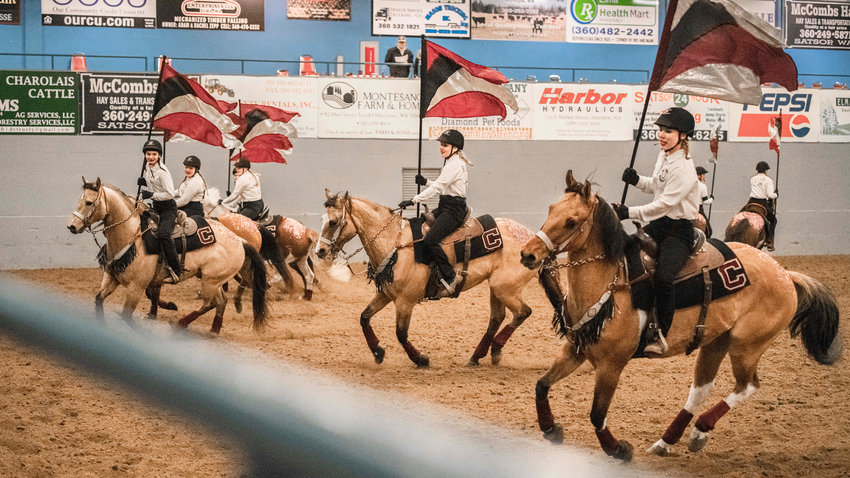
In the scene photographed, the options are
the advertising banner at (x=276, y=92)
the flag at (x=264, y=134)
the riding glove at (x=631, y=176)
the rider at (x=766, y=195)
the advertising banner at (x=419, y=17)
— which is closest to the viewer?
the riding glove at (x=631, y=176)

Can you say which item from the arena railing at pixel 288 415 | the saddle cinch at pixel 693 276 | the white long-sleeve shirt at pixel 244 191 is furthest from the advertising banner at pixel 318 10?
the arena railing at pixel 288 415

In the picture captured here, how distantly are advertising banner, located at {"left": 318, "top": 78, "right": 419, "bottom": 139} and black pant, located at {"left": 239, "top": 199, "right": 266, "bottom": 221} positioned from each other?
4.22 m

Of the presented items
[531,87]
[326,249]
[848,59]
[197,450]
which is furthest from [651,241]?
[848,59]

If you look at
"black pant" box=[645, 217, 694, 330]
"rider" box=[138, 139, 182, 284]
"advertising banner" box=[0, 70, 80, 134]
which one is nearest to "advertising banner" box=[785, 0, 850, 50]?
"advertising banner" box=[0, 70, 80, 134]

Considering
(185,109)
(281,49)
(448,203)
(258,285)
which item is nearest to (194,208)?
(185,109)

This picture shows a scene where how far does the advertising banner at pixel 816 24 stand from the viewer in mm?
22344

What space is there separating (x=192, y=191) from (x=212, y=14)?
9.25m

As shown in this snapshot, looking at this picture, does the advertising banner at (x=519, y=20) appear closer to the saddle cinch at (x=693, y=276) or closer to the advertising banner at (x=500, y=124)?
the advertising banner at (x=500, y=124)

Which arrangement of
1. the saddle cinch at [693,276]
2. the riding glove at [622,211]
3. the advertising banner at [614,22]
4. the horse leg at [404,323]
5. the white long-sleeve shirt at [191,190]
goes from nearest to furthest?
1. the saddle cinch at [693,276]
2. the riding glove at [622,211]
3. the horse leg at [404,323]
4. the white long-sleeve shirt at [191,190]
5. the advertising banner at [614,22]

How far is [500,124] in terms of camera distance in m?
19.5

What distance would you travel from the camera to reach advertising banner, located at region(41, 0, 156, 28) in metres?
19.1

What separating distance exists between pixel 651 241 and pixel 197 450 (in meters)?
3.59

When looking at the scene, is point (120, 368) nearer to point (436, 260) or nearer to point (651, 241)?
point (651, 241)

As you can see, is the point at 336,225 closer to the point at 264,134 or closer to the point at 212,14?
the point at 264,134
